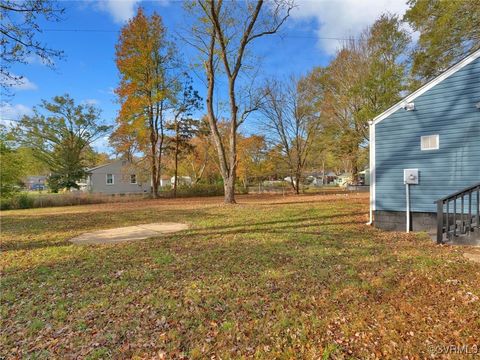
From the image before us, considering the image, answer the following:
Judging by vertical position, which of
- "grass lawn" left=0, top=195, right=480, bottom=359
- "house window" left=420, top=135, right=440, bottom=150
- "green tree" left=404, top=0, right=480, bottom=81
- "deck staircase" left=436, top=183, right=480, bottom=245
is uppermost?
"green tree" left=404, top=0, right=480, bottom=81

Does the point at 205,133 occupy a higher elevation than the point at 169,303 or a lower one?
higher

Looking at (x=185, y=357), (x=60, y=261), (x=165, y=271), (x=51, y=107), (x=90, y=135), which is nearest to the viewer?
(x=185, y=357)

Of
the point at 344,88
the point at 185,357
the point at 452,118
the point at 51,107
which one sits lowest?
the point at 185,357

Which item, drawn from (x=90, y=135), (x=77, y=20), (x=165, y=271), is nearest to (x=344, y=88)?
(x=77, y=20)

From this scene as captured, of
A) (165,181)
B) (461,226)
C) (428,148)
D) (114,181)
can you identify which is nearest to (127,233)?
(461,226)

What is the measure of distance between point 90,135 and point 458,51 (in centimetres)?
3345

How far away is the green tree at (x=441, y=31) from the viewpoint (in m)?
9.31

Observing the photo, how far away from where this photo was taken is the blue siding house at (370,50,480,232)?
233 inches

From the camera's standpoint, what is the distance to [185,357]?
218 cm

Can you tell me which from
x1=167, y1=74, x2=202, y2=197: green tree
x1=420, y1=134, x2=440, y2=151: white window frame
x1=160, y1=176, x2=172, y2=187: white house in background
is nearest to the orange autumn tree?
x1=167, y1=74, x2=202, y2=197: green tree

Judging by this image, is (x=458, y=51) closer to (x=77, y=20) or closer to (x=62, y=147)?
(x=77, y=20)

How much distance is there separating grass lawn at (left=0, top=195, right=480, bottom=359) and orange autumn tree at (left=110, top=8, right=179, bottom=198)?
1680cm

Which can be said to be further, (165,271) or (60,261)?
(60,261)

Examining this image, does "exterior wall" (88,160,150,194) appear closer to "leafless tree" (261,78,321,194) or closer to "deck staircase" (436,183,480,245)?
"leafless tree" (261,78,321,194)
